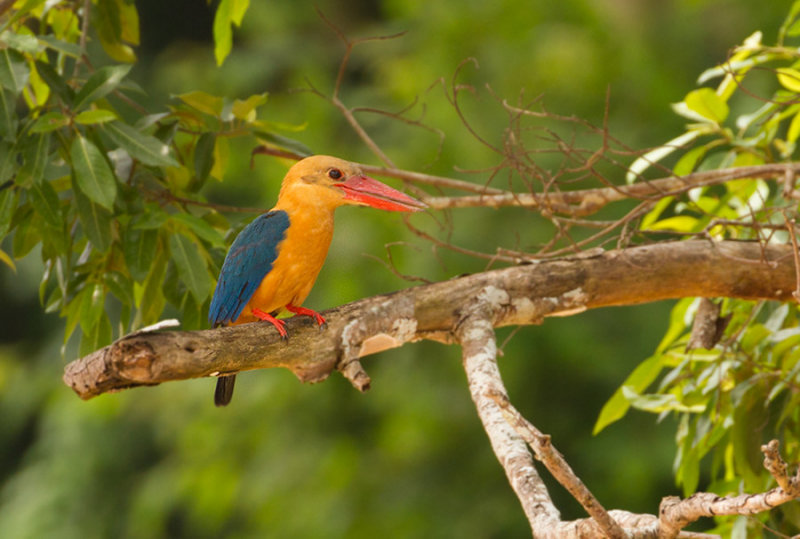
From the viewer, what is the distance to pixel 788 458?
2912mm

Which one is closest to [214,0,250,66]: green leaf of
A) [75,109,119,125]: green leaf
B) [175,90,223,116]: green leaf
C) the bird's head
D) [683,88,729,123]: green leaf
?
[175,90,223,116]: green leaf

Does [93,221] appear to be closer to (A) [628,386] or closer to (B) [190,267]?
(B) [190,267]

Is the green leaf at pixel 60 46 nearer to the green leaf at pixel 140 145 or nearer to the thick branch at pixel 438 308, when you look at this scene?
the green leaf at pixel 140 145

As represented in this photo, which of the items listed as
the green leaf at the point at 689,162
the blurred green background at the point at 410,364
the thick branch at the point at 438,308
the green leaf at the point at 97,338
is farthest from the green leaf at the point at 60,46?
the blurred green background at the point at 410,364

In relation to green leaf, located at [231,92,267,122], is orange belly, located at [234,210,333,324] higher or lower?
lower

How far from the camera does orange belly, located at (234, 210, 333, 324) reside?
2.44m

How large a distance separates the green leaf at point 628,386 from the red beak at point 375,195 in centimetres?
99

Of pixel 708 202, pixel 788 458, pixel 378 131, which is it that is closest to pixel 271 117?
pixel 378 131

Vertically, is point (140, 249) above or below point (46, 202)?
below

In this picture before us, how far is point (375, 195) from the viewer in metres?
2.45

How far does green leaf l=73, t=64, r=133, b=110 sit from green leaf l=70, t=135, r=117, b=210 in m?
0.11

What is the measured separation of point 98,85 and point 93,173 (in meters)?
0.28

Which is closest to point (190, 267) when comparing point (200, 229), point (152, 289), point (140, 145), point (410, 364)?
point (200, 229)

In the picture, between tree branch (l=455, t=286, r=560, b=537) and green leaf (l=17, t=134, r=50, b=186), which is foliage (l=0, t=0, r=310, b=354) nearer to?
green leaf (l=17, t=134, r=50, b=186)
